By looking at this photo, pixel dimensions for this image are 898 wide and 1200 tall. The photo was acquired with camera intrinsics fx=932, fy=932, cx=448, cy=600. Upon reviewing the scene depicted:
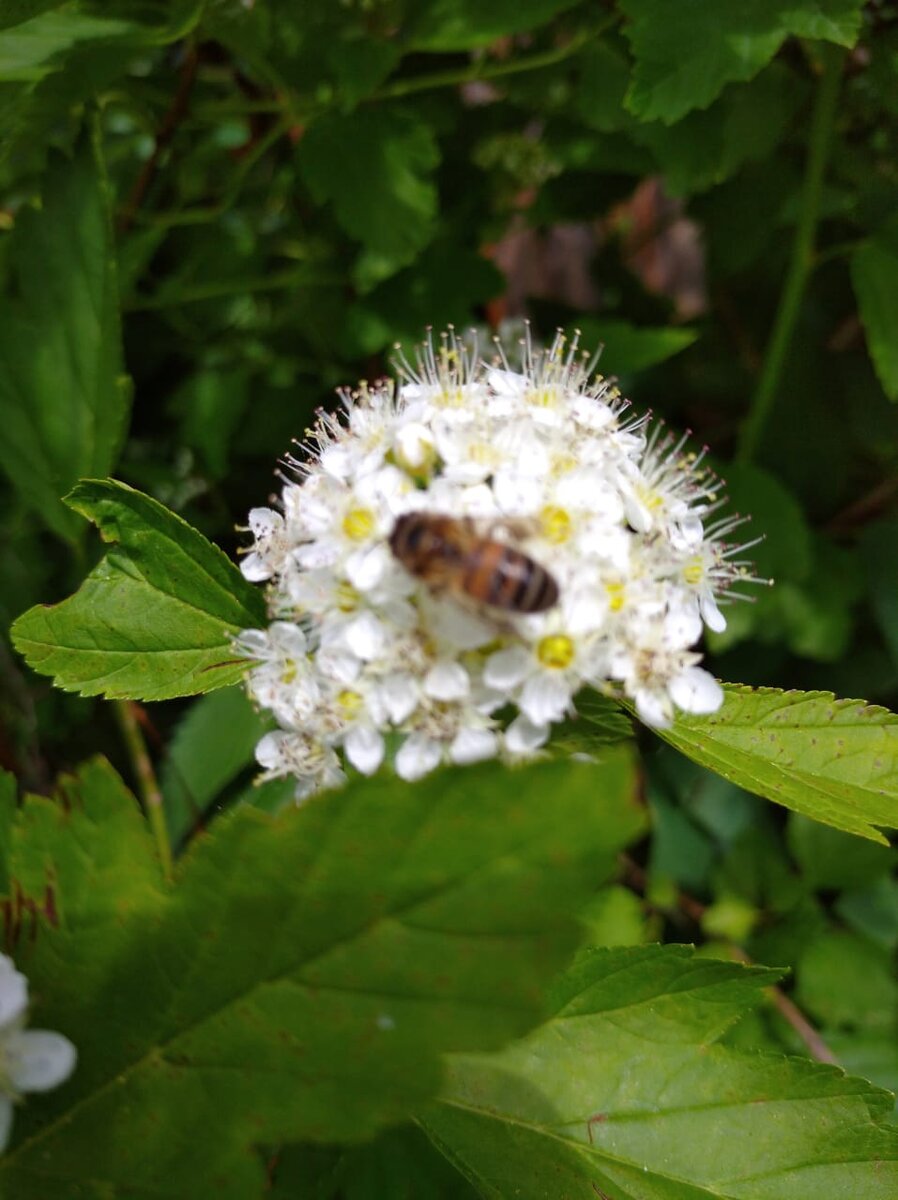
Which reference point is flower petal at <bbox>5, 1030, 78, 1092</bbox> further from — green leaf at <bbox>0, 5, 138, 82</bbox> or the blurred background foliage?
green leaf at <bbox>0, 5, 138, 82</bbox>

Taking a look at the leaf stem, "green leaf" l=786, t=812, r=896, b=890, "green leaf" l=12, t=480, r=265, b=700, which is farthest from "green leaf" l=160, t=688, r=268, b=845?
"green leaf" l=786, t=812, r=896, b=890

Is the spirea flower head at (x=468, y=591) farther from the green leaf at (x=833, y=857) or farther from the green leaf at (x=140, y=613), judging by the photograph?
the green leaf at (x=833, y=857)

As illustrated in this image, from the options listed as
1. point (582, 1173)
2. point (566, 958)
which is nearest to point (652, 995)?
point (582, 1173)

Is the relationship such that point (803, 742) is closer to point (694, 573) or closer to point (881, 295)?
point (694, 573)

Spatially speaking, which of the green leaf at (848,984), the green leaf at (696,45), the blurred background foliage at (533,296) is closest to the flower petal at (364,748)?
the blurred background foliage at (533,296)

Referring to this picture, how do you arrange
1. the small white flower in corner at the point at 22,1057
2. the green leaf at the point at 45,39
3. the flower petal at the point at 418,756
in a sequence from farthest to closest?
1. the green leaf at the point at 45,39
2. the flower petal at the point at 418,756
3. the small white flower in corner at the point at 22,1057

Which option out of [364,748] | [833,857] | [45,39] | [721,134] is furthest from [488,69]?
[833,857]
